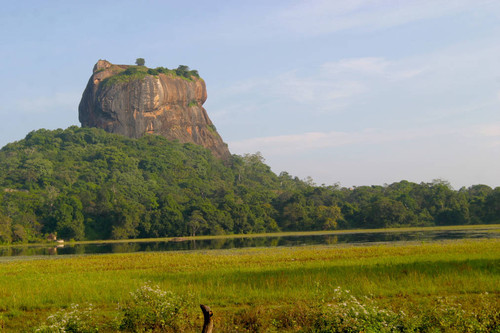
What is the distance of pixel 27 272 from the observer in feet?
73.3

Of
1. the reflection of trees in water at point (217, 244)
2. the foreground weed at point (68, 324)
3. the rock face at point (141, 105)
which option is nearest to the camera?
the foreground weed at point (68, 324)

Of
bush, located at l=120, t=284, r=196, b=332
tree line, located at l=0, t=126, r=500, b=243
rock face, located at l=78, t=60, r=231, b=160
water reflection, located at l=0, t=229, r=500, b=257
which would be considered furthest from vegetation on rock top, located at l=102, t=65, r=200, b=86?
bush, located at l=120, t=284, r=196, b=332

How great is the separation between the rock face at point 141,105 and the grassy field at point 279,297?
121 meters

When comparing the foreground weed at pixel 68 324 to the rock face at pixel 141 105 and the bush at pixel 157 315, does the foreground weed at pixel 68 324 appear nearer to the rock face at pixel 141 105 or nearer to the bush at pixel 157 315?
the bush at pixel 157 315

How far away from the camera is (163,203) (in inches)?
3002

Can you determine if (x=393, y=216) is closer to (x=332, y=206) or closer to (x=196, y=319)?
(x=332, y=206)

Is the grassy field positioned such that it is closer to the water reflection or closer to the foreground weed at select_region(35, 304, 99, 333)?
the foreground weed at select_region(35, 304, 99, 333)

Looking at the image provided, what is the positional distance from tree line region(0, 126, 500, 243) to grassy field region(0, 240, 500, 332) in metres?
50.8

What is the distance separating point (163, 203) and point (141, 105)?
226 ft

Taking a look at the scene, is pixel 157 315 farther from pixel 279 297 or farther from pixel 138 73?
pixel 138 73

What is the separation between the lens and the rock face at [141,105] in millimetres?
138750

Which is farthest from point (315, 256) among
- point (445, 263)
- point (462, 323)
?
point (462, 323)

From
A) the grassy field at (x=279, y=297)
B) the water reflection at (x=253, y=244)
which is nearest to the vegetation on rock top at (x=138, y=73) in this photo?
the water reflection at (x=253, y=244)

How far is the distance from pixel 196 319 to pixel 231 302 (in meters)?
1.82
